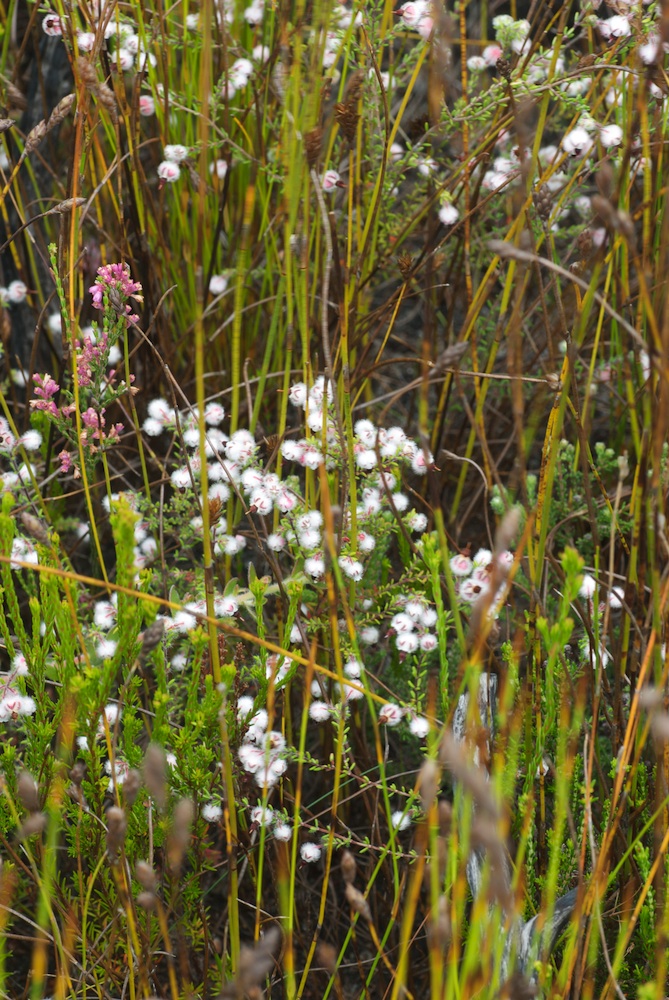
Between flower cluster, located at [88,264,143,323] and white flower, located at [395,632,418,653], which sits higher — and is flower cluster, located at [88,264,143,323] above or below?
above

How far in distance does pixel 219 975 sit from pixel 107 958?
193mm

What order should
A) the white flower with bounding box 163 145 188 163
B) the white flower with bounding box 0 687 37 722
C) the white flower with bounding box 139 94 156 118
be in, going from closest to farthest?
the white flower with bounding box 0 687 37 722, the white flower with bounding box 163 145 188 163, the white flower with bounding box 139 94 156 118

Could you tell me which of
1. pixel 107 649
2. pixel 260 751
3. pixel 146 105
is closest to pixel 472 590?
pixel 260 751

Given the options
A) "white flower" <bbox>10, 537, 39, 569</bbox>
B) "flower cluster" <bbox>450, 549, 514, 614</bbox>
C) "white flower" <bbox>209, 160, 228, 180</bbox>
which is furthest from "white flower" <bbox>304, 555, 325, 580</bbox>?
"white flower" <bbox>209, 160, 228, 180</bbox>

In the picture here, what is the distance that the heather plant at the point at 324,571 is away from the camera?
917 millimetres

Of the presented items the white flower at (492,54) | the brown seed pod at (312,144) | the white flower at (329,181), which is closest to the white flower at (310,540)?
the brown seed pod at (312,144)

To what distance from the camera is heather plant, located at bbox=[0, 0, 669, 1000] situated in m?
0.92

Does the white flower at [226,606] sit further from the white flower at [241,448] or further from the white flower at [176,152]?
the white flower at [176,152]

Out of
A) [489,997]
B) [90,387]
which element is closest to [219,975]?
[489,997]

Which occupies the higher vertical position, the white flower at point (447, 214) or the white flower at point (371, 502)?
the white flower at point (447, 214)

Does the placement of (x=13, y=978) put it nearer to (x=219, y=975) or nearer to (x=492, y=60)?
(x=219, y=975)

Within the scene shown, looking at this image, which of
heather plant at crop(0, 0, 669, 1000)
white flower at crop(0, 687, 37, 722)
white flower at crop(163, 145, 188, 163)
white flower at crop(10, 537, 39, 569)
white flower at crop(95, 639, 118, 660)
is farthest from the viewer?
white flower at crop(163, 145, 188, 163)

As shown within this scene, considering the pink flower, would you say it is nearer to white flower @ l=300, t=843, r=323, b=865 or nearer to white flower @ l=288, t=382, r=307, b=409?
white flower @ l=288, t=382, r=307, b=409

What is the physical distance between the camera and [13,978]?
1.40 m
